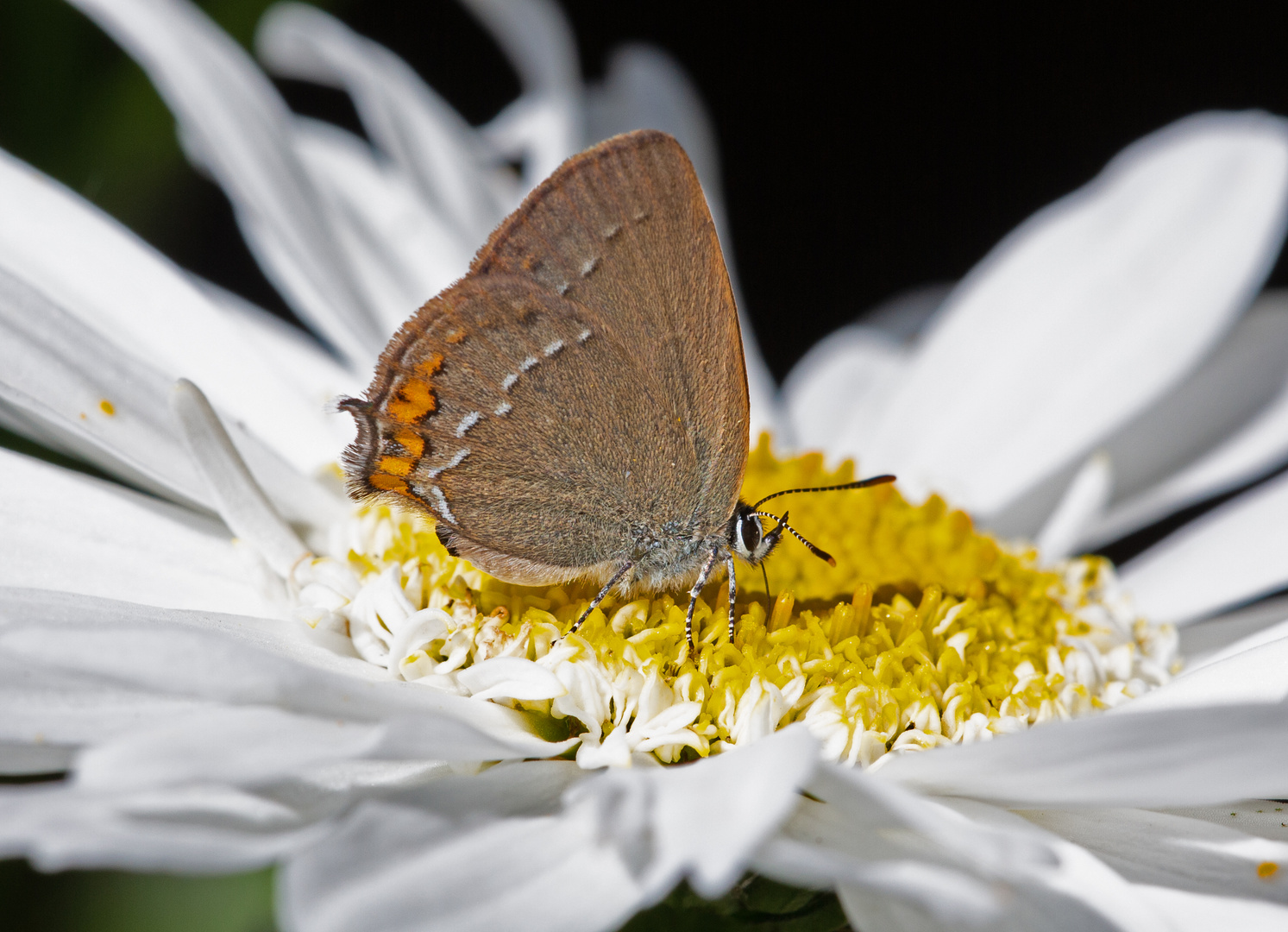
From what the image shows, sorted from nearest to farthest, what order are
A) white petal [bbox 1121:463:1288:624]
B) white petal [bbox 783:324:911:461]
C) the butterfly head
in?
the butterfly head → white petal [bbox 1121:463:1288:624] → white petal [bbox 783:324:911:461]

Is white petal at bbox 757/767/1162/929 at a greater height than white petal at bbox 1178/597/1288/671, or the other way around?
white petal at bbox 1178/597/1288/671

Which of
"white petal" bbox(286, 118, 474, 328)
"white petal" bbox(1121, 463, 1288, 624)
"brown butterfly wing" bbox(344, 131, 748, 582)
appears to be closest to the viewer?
"brown butterfly wing" bbox(344, 131, 748, 582)

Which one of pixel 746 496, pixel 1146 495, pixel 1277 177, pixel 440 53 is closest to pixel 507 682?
pixel 746 496

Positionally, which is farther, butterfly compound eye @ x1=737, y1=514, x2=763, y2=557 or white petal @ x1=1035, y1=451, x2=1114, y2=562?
white petal @ x1=1035, y1=451, x2=1114, y2=562

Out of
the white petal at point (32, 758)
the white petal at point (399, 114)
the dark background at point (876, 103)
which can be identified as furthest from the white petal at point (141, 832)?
the dark background at point (876, 103)

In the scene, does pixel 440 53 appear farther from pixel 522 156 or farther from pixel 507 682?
pixel 507 682

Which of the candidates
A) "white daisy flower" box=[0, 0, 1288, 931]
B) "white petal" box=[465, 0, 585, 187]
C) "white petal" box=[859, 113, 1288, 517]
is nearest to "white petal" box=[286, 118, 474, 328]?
Answer: "white daisy flower" box=[0, 0, 1288, 931]

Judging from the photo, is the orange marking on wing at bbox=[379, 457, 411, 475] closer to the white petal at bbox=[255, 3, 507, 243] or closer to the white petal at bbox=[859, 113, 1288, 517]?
the white petal at bbox=[255, 3, 507, 243]
